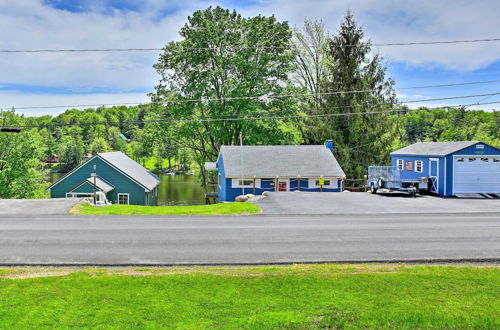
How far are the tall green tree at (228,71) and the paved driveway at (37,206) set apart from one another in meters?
22.1

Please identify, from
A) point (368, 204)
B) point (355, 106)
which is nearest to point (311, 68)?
point (355, 106)

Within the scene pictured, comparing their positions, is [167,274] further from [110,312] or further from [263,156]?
[263,156]

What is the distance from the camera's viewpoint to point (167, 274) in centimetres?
996

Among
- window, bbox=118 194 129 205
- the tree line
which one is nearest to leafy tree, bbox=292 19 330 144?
the tree line

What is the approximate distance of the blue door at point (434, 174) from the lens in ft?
91.2

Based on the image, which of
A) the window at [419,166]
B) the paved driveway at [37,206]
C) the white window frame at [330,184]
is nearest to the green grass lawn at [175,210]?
the paved driveway at [37,206]

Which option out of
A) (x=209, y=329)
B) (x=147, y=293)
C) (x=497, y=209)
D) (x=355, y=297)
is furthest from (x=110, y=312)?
(x=497, y=209)

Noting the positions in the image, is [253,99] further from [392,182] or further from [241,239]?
[241,239]

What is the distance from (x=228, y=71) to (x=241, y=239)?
32140 millimetres

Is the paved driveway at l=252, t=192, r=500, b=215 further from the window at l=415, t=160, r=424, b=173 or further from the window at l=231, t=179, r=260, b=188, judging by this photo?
the window at l=231, t=179, r=260, b=188

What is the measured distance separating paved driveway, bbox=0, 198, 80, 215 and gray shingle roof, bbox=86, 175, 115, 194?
10.6 m

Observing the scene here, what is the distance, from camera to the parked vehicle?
91.0ft

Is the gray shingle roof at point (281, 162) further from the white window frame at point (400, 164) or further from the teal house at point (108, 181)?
the teal house at point (108, 181)

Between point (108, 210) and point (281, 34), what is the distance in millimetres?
31628
